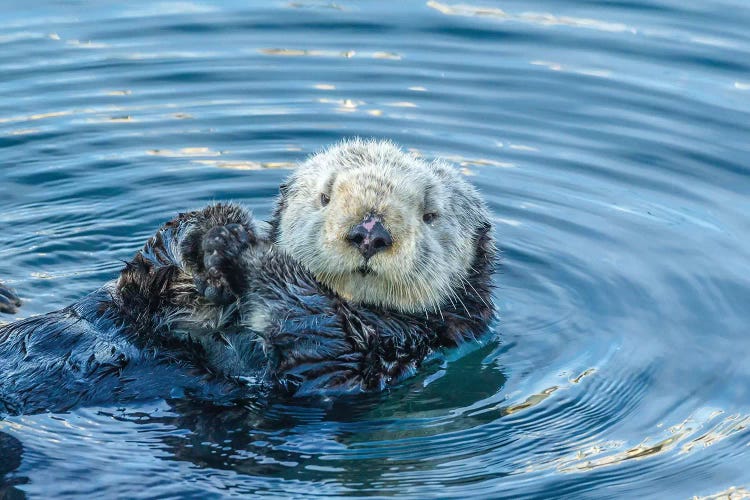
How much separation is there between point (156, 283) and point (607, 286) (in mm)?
2600

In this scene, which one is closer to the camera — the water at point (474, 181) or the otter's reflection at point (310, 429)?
the otter's reflection at point (310, 429)

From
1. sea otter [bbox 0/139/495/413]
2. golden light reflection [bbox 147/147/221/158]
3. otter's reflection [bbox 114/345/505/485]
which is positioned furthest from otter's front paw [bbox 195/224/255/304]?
golden light reflection [bbox 147/147/221/158]

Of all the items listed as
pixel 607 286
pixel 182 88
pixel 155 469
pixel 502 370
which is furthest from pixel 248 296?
pixel 182 88

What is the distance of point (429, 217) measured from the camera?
18.1 ft

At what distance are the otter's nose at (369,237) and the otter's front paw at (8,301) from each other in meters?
2.05

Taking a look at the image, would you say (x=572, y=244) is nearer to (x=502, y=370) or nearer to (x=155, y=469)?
(x=502, y=370)

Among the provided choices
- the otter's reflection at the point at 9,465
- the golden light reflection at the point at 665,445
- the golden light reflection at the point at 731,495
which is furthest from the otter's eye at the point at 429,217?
the otter's reflection at the point at 9,465

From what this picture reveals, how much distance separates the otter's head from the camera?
199 inches

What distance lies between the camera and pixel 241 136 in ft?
27.7

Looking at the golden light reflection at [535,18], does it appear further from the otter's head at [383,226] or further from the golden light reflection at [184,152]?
the otter's head at [383,226]

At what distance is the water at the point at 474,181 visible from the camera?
4.78 metres

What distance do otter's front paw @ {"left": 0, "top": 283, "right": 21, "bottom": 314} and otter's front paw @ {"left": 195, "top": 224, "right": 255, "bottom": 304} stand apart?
1.57 m

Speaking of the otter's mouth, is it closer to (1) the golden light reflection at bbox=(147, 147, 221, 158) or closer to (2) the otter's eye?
(2) the otter's eye

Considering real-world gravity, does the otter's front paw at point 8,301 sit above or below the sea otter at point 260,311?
below
